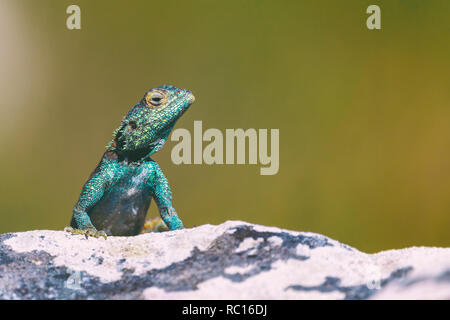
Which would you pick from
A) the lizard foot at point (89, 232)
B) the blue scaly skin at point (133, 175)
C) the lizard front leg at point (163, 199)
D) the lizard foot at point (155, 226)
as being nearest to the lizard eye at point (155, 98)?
the blue scaly skin at point (133, 175)

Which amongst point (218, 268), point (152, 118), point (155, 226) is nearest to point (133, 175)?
point (152, 118)

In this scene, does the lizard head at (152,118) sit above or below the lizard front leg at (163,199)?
above

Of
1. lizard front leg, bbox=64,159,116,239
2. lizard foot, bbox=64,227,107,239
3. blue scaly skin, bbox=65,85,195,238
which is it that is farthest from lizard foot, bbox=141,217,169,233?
lizard foot, bbox=64,227,107,239

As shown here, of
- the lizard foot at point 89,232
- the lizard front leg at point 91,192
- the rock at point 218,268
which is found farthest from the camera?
the lizard front leg at point 91,192

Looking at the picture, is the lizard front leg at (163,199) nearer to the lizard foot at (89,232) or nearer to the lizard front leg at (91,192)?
the lizard front leg at (91,192)

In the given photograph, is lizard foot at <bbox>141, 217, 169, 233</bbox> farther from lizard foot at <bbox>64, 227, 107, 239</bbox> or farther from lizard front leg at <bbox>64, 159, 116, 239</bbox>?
lizard foot at <bbox>64, 227, 107, 239</bbox>

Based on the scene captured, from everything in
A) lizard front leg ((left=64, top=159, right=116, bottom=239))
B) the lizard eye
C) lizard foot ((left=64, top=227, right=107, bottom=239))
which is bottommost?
lizard foot ((left=64, top=227, right=107, bottom=239))

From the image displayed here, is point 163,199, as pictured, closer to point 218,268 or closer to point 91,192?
point 91,192
